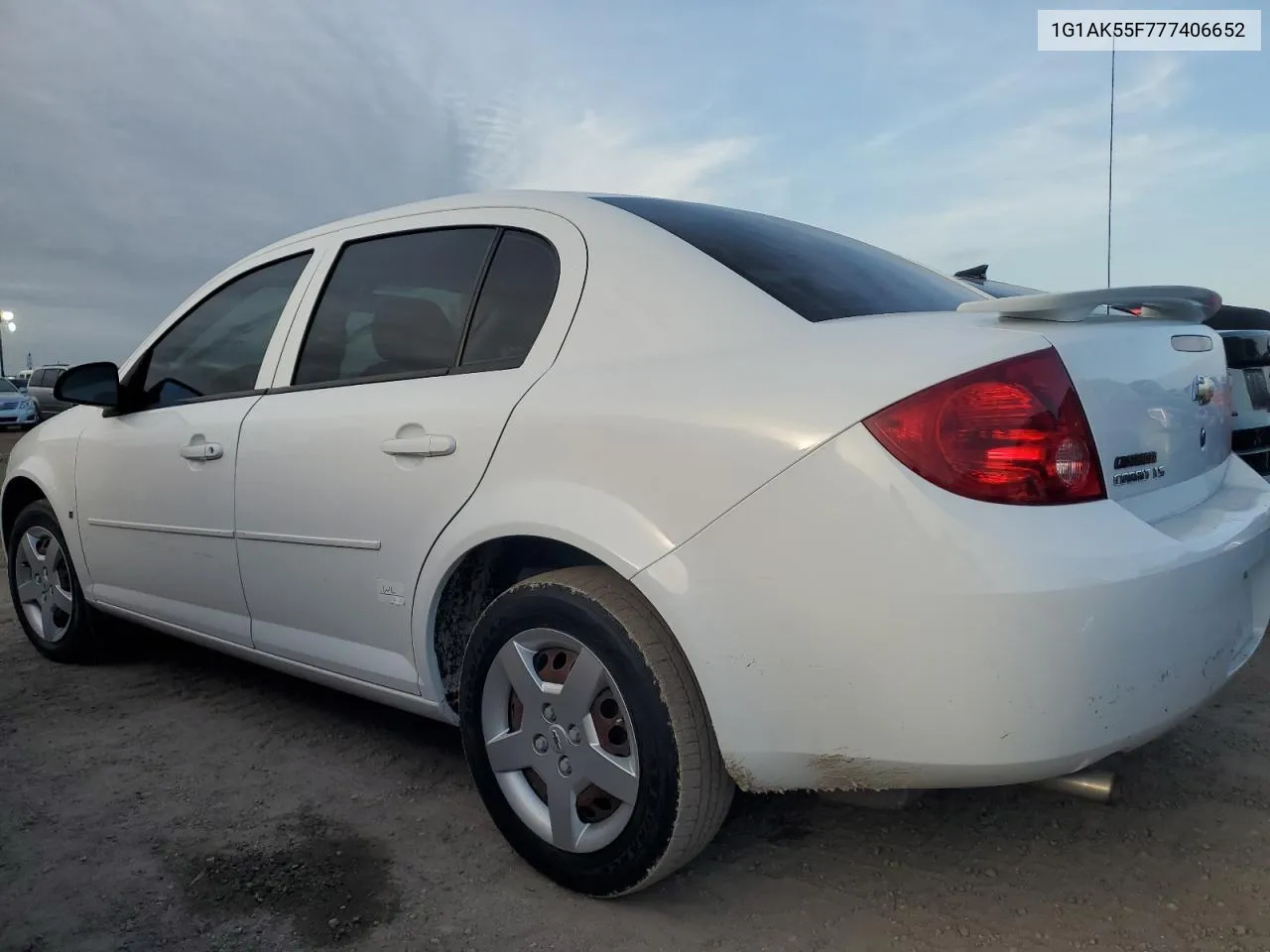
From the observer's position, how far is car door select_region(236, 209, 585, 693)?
2.29 metres

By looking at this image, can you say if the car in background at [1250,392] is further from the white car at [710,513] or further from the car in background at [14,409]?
the car in background at [14,409]

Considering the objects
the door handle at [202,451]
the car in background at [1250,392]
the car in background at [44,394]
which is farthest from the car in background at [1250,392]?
the car in background at [44,394]

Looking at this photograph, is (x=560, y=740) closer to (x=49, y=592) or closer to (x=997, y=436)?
(x=997, y=436)

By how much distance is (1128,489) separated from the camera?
1.78m

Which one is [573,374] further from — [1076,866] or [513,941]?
[1076,866]

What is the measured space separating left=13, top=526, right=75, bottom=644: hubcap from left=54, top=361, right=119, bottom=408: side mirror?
2.58 feet

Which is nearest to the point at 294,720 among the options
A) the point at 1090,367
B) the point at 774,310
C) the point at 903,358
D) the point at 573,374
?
the point at 573,374

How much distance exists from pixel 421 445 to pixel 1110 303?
1.49 metres

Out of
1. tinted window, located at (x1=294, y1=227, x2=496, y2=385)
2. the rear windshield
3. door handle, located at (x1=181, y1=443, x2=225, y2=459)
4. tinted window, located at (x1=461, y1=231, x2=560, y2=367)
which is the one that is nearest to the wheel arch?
door handle, located at (x1=181, y1=443, x2=225, y2=459)

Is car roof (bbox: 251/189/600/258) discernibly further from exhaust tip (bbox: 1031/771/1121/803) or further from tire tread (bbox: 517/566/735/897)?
exhaust tip (bbox: 1031/771/1121/803)

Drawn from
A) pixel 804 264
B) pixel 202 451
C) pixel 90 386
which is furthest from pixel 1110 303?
pixel 90 386

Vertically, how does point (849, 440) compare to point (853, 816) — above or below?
above

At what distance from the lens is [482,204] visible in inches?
103

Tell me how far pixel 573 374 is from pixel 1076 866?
1.52 m
